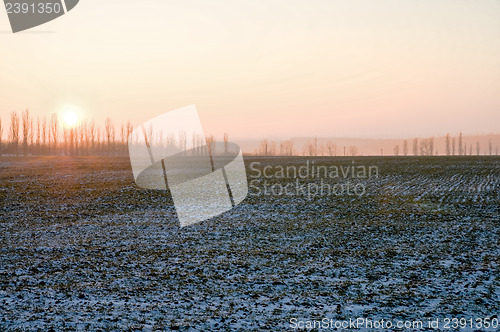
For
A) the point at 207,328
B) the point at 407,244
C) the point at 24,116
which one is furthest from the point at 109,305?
the point at 24,116

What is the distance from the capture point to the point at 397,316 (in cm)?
862

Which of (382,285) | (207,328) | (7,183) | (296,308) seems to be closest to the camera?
(207,328)

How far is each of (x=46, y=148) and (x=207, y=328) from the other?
128806 millimetres

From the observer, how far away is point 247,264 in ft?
41.8

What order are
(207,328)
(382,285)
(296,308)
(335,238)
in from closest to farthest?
(207,328) → (296,308) → (382,285) → (335,238)

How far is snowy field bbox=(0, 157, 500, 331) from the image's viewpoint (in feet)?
29.1

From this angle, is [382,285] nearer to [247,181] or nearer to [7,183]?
[247,181]

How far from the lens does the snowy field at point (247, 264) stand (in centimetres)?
886
